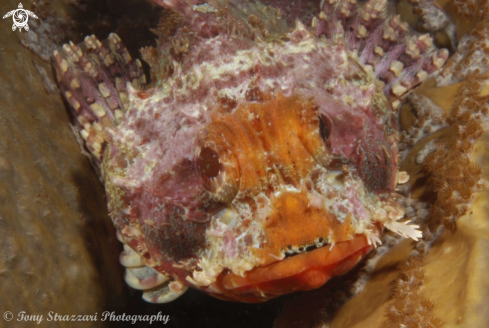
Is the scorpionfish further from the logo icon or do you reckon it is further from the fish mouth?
the logo icon

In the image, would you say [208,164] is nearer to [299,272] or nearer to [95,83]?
[299,272]

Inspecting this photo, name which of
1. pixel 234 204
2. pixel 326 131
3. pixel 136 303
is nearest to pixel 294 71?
pixel 326 131

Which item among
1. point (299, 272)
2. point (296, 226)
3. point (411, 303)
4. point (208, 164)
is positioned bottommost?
point (411, 303)

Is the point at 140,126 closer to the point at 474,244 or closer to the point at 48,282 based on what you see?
the point at 48,282

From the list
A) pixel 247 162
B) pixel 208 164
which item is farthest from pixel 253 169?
pixel 208 164

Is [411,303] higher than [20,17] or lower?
lower

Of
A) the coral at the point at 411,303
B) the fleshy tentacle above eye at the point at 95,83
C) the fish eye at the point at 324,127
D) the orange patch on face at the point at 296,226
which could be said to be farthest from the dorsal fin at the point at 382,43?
the fleshy tentacle above eye at the point at 95,83

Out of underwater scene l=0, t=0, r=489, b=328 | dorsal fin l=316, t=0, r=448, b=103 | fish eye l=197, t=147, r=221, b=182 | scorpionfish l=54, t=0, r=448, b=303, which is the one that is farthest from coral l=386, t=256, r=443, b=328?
dorsal fin l=316, t=0, r=448, b=103

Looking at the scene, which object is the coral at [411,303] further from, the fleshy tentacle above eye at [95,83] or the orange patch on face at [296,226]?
the fleshy tentacle above eye at [95,83]
